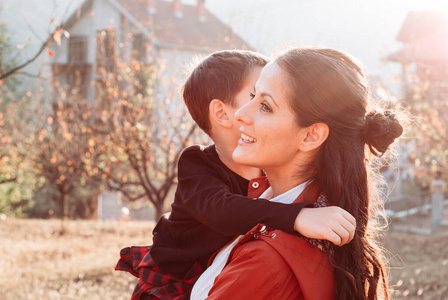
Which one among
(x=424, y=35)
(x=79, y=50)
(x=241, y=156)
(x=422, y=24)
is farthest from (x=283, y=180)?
(x=79, y=50)

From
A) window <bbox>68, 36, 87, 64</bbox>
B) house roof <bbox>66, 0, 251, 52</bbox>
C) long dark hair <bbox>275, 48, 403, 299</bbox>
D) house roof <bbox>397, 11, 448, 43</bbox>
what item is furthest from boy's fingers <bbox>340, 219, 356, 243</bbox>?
window <bbox>68, 36, 87, 64</bbox>

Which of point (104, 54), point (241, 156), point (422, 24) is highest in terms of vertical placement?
point (422, 24)

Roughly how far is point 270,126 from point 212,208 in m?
0.43

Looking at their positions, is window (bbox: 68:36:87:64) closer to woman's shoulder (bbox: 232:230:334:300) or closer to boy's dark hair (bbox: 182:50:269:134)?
boy's dark hair (bbox: 182:50:269:134)

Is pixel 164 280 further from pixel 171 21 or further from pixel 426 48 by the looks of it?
pixel 171 21

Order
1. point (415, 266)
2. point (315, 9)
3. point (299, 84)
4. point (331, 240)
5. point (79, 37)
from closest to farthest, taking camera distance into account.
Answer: point (331, 240), point (299, 84), point (415, 266), point (315, 9), point (79, 37)

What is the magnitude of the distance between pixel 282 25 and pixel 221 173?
28.1 feet

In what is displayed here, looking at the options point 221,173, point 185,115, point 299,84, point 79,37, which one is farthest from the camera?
point 79,37

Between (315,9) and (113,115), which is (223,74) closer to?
(113,115)

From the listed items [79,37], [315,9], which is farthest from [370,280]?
[79,37]

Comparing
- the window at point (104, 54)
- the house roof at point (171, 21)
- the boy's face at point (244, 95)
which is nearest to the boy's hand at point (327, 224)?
the boy's face at point (244, 95)

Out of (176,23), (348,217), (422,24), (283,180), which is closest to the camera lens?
(348,217)

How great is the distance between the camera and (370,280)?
6.32ft

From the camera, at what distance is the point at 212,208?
7.07 feet
